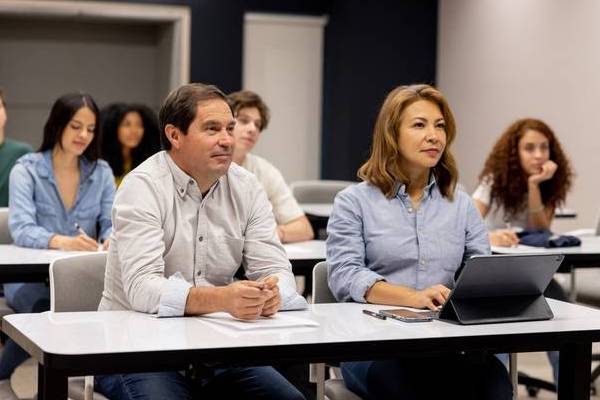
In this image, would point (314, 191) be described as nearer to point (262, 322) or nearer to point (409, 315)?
point (409, 315)

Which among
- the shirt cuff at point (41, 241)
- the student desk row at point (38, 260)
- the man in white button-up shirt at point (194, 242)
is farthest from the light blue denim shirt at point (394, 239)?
the shirt cuff at point (41, 241)

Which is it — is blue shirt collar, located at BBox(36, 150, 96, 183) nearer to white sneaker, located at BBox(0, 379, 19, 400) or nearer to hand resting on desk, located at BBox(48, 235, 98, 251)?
hand resting on desk, located at BBox(48, 235, 98, 251)

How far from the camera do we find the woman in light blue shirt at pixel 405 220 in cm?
295

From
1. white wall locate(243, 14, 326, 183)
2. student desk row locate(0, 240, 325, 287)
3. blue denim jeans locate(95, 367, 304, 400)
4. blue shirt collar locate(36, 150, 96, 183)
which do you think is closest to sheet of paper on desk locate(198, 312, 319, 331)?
blue denim jeans locate(95, 367, 304, 400)

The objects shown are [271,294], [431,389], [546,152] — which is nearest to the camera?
[271,294]

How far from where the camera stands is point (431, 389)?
2717 millimetres

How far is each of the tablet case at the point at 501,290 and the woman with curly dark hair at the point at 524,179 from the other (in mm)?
2115

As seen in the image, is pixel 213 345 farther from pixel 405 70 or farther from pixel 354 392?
pixel 405 70

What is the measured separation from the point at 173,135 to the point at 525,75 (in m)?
5.50

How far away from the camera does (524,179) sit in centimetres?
484

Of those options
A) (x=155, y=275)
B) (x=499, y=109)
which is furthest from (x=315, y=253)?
(x=499, y=109)

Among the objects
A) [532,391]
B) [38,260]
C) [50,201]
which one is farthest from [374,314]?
[532,391]

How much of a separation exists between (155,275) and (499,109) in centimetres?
605

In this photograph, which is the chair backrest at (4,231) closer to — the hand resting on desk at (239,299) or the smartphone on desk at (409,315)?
the hand resting on desk at (239,299)
